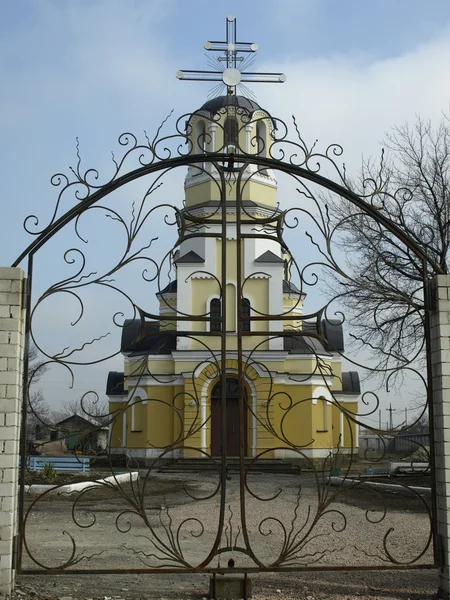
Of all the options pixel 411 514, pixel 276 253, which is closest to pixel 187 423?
pixel 276 253

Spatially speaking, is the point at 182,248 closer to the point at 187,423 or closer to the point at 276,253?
the point at 276,253

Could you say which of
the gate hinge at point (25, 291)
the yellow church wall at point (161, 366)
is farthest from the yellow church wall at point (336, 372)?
the gate hinge at point (25, 291)

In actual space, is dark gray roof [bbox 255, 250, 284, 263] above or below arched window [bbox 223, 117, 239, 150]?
above

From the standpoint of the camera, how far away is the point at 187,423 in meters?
24.7

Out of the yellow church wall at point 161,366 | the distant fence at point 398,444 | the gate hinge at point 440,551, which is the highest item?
the yellow church wall at point 161,366

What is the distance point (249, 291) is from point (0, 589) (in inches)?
855

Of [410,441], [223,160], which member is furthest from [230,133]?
[410,441]

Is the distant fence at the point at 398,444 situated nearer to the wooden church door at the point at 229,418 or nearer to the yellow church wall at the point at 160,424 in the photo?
the wooden church door at the point at 229,418

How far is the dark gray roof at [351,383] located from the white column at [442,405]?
90.7 ft

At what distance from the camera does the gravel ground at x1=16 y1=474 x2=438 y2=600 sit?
6.25m

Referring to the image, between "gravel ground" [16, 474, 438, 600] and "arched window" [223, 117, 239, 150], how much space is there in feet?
11.3

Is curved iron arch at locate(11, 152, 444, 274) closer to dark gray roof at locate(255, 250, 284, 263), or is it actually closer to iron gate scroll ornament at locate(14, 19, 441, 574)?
iron gate scroll ornament at locate(14, 19, 441, 574)

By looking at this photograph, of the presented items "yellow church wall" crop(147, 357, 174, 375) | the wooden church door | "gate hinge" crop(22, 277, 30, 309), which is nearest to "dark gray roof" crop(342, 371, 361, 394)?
the wooden church door

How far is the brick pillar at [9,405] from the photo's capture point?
5.66 m
